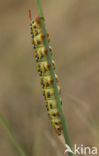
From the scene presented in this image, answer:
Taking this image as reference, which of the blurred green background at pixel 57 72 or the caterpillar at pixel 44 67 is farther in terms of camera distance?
the blurred green background at pixel 57 72

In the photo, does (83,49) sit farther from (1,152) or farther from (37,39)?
(37,39)

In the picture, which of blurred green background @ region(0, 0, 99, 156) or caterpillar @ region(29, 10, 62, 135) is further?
blurred green background @ region(0, 0, 99, 156)

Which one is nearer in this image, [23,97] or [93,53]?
[23,97]

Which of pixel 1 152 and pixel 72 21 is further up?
pixel 72 21

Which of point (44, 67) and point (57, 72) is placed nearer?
point (44, 67)

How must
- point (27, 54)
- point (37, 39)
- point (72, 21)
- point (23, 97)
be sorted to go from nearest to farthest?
point (37, 39) < point (23, 97) < point (27, 54) < point (72, 21)

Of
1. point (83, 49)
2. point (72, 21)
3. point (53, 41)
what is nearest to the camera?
point (83, 49)

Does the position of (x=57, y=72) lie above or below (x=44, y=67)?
below

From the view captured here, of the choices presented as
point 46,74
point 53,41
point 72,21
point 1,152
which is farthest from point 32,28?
point 72,21
